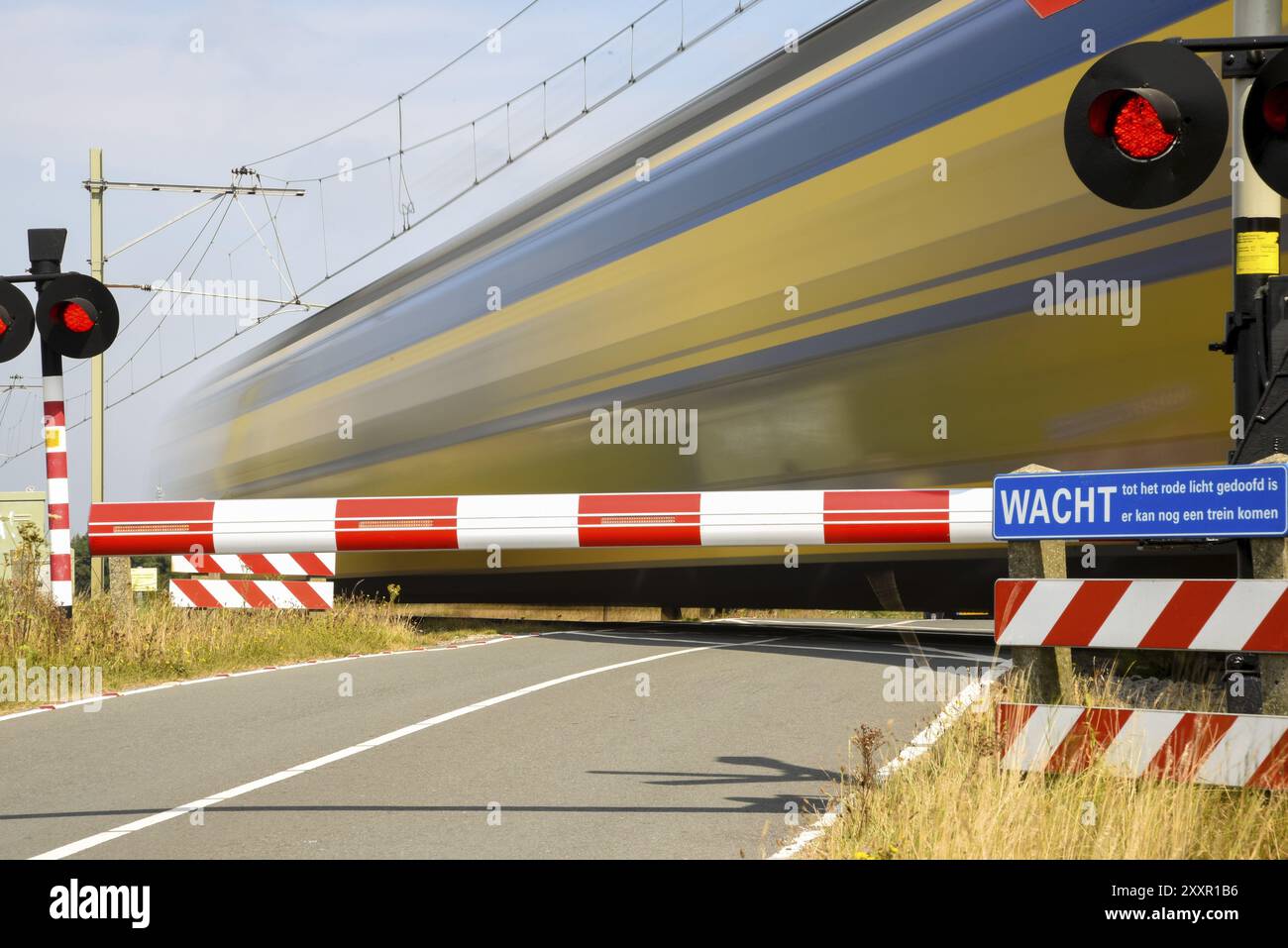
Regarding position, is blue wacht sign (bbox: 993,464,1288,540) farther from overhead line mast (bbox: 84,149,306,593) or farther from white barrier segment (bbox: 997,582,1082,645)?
overhead line mast (bbox: 84,149,306,593)

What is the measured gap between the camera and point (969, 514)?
35.7ft

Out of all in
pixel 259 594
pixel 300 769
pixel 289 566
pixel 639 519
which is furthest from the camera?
pixel 289 566

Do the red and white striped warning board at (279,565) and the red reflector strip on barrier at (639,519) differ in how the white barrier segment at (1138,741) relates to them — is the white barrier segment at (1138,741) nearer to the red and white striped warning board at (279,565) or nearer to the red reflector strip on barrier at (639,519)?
the red reflector strip on barrier at (639,519)

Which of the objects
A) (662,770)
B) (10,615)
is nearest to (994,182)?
(662,770)

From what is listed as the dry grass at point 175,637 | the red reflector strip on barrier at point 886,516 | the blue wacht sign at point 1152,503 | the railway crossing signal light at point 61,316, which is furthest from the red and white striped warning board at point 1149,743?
the railway crossing signal light at point 61,316

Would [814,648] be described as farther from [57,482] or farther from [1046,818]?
[1046,818]

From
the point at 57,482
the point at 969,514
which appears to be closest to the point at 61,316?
the point at 57,482

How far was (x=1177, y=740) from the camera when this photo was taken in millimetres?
5254

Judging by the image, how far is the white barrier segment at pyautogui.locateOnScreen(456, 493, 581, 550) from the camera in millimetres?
12961

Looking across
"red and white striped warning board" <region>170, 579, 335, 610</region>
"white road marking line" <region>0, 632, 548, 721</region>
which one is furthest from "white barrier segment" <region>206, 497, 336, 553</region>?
"red and white striped warning board" <region>170, 579, 335, 610</region>

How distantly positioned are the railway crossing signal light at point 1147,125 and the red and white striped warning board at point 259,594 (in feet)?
40.2

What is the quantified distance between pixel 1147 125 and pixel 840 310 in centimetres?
671

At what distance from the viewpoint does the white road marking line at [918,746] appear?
5.34 m

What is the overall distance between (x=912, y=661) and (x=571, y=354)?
6.23m
